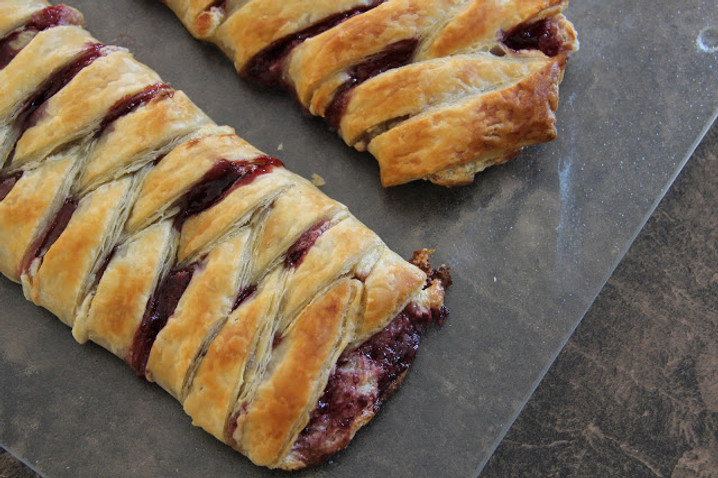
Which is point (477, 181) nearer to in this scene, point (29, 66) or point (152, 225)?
point (152, 225)

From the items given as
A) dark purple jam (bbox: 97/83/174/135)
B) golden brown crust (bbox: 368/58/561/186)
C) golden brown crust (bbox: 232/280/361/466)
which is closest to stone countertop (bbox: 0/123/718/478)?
golden brown crust (bbox: 368/58/561/186)

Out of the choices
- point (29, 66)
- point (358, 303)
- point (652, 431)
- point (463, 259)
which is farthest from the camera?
point (652, 431)

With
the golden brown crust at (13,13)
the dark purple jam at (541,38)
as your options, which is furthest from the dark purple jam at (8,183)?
the dark purple jam at (541,38)

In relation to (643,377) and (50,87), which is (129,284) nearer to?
(50,87)

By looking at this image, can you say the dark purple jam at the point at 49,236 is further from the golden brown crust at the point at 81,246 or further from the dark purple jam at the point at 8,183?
the dark purple jam at the point at 8,183

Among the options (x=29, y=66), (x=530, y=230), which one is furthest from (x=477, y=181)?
(x=29, y=66)

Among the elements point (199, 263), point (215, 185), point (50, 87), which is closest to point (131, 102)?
point (50, 87)
